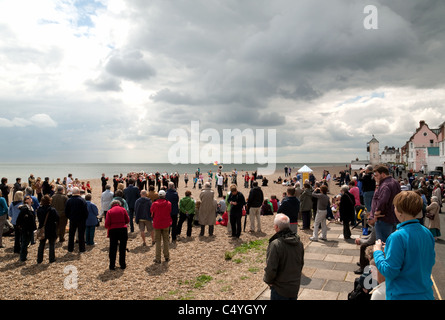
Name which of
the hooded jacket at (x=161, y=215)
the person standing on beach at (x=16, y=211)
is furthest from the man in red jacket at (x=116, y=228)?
the person standing on beach at (x=16, y=211)

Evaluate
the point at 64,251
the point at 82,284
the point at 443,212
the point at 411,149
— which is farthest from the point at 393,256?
the point at 411,149

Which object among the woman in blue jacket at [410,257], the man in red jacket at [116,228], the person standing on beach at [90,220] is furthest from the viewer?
the person standing on beach at [90,220]

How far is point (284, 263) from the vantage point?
3727 millimetres

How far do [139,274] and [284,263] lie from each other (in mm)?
4511

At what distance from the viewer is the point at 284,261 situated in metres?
3.72

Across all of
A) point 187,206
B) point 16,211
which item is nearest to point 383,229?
point 187,206

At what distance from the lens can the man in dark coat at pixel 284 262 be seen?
12.1 feet

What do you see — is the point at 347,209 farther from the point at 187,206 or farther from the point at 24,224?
the point at 24,224

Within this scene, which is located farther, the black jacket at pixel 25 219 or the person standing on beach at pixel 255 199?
the person standing on beach at pixel 255 199

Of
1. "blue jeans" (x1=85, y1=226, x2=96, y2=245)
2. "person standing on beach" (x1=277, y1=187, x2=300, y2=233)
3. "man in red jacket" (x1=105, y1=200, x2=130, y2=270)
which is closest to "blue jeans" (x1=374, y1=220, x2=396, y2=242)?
"person standing on beach" (x1=277, y1=187, x2=300, y2=233)

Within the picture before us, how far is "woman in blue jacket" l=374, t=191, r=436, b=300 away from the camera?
255 centimetres

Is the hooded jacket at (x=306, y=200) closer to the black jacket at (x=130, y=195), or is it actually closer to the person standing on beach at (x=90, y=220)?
the black jacket at (x=130, y=195)

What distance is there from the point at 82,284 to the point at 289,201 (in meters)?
5.70

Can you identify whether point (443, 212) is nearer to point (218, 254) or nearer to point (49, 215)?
point (218, 254)
